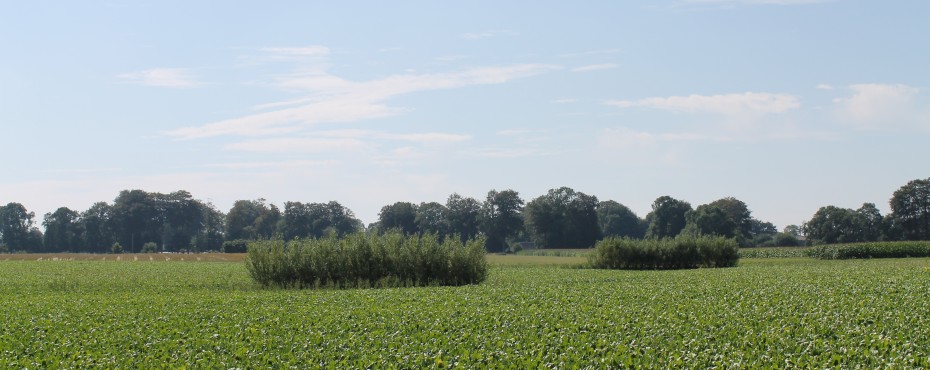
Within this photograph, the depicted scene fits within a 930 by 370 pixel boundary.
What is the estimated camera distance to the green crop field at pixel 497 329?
66.8 ft

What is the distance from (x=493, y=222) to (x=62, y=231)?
301 ft

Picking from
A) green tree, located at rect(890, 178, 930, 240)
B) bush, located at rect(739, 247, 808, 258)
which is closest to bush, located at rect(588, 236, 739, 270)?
bush, located at rect(739, 247, 808, 258)

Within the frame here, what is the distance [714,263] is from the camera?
268 feet

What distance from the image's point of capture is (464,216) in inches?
7249

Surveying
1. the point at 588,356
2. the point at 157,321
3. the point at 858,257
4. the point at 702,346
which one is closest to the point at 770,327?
the point at 702,346

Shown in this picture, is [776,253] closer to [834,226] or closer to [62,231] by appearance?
[834,226]

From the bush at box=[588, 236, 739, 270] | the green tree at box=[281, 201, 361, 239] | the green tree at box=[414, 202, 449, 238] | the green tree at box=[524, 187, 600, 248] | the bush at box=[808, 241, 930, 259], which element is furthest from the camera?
the green tree at box=[281, 201, 361, 239]

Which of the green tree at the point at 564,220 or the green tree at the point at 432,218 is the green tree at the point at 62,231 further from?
Result: the green tree at the point at 564,220

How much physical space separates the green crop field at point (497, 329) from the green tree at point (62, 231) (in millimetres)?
170532

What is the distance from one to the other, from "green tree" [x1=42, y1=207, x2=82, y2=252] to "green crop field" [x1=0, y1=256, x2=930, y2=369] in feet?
559

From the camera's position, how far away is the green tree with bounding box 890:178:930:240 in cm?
13950

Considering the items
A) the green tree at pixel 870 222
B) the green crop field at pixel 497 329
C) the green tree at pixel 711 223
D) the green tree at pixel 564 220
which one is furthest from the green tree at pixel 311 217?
the green crop field at pixel 497 329

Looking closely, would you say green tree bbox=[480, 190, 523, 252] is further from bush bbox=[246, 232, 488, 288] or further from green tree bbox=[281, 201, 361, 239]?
bush bbox=[246, 232, 488, 288]

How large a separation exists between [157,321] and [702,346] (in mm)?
15807
